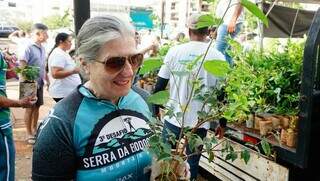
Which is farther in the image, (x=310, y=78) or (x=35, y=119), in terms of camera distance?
(x=35, y=119)

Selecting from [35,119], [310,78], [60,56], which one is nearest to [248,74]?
[310,78]

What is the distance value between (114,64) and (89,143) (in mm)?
331

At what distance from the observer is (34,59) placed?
5582 millimetres

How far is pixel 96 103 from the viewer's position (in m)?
1.52

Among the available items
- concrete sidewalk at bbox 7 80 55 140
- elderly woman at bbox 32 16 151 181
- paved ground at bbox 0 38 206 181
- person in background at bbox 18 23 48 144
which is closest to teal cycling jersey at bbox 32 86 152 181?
elderly woman at bbox 32 16 151 181

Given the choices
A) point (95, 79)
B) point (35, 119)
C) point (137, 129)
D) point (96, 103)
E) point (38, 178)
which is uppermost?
point (95, 79)

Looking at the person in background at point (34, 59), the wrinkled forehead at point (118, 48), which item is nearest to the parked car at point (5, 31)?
the person in background at point (34, 59)

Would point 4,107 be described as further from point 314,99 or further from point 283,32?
point 283,32

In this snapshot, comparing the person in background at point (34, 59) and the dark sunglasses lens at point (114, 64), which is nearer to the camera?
the dark sunglasses lens at point (114, 64)

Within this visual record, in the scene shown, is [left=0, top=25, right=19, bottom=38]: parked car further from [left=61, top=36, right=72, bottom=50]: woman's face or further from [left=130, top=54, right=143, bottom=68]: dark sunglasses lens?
[left=130, top=54, right=143, bottom=68]: dark sunglasses lens

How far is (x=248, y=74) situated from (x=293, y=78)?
361 millimetres

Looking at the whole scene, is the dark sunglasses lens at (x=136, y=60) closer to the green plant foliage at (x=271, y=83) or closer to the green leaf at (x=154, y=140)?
the green leaf at (x=154, y=140)

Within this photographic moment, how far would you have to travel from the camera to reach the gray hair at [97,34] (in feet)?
4.67

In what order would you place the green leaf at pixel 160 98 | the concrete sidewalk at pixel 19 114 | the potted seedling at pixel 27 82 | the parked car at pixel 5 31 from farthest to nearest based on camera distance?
the parked car at pixel 5 31
the concrete sidewalk at pixel 19 114
the potted seedling at pixel 27 82
the green leaf at pixel 160 98
